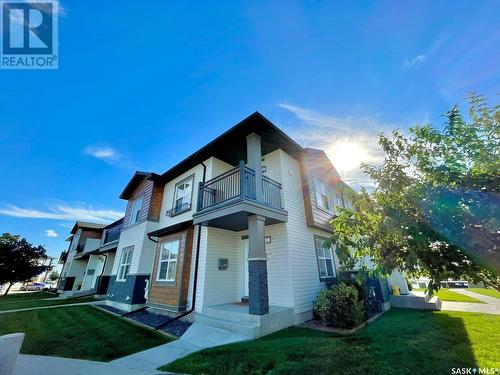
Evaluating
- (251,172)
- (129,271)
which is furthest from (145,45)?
(129,271)

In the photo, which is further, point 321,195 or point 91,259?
point 91,259

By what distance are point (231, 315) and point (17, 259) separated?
3165 centimetres

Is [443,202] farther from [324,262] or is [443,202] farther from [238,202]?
[324,262]

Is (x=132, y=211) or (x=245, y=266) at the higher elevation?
(x=132, y=211)

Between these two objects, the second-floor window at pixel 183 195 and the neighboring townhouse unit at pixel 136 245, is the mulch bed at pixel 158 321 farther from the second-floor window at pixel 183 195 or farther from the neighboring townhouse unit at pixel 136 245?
the second-floor window at pixel 183 195

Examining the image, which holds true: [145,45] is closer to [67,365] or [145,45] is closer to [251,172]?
[251,172]

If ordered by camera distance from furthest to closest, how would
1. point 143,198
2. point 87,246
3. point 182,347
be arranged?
point 87,246
point 143,198
point 182,347

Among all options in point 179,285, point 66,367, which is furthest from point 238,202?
point 66,367

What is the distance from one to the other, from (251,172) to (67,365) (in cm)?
716

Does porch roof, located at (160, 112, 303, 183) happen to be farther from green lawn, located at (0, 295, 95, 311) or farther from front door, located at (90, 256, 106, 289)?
front door, located at (90, 256, 106, 289)

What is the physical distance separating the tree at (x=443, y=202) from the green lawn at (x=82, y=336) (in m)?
6.54

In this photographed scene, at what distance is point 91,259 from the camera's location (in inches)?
838

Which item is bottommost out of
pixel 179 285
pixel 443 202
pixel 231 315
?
pixel 231 315

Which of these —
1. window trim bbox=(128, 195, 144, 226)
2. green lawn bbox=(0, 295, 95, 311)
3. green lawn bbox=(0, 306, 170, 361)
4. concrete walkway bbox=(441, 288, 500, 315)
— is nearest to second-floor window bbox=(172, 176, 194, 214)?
window trim bbox=(128, 195, 144, 226)
